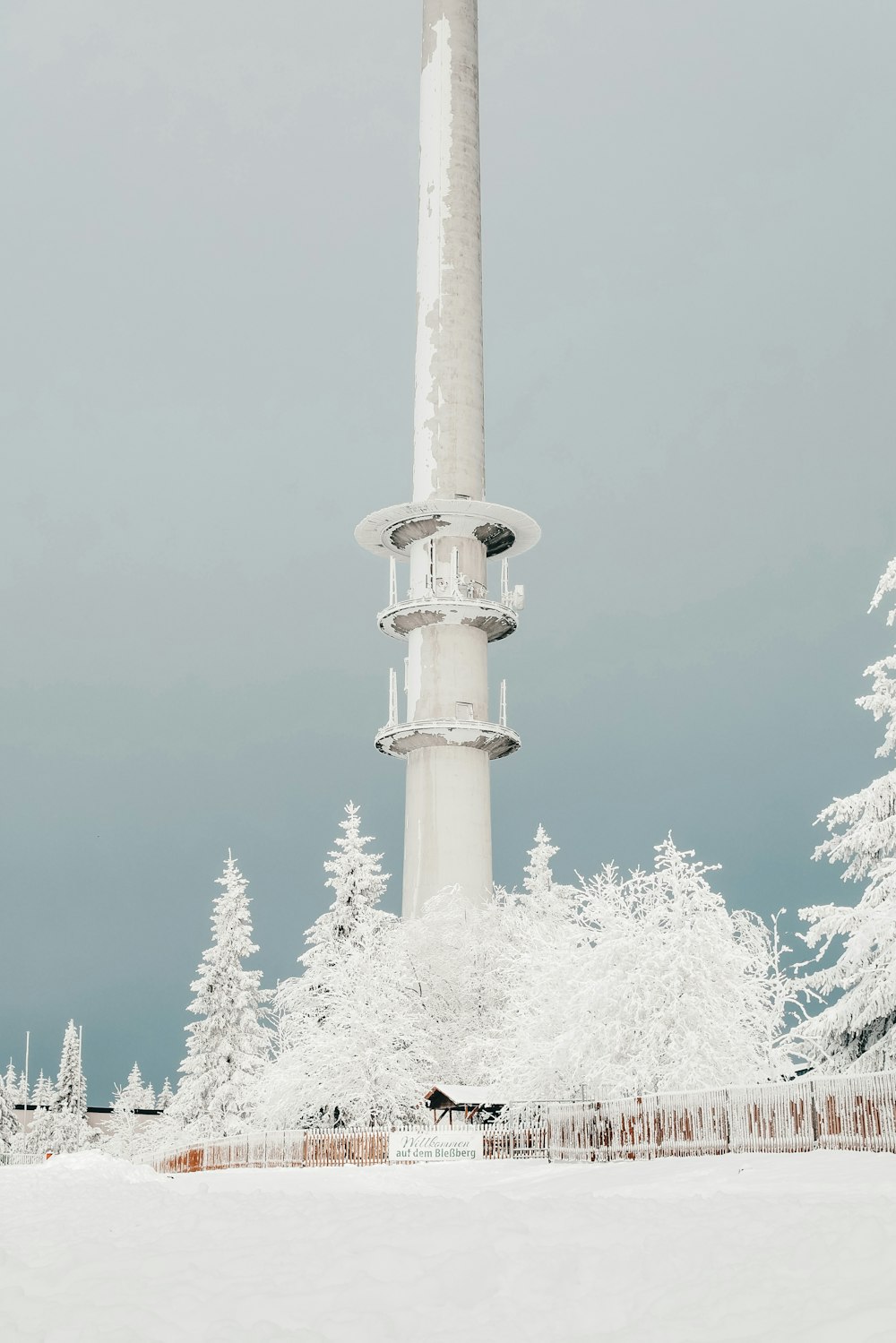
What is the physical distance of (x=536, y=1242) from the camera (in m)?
12.6

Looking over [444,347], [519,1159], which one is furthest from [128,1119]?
[519,1159]

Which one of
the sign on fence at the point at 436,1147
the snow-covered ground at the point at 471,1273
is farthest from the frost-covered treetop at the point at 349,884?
the snow-covered ground at the point at 471,1273

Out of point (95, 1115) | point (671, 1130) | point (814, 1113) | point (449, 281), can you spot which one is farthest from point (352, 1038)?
point (95, 1115)

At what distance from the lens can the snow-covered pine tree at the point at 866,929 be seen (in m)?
28.7

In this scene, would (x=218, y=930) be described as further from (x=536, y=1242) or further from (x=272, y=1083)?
(x=536, y=1242)

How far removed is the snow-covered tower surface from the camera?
61.5 metres

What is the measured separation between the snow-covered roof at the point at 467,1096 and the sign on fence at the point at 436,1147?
2.08 meters

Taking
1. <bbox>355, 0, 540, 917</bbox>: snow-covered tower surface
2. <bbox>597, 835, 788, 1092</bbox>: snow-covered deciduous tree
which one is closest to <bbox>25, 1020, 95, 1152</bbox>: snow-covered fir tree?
<bbox>355, 0, 540, 917</bbox>: snow-covered tower surface

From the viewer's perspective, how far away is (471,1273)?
11.3m

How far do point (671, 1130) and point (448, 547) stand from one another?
119 feet

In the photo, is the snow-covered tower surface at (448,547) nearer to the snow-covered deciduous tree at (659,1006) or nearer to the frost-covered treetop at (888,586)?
the snow-covered deciduous tree at (659,1006)

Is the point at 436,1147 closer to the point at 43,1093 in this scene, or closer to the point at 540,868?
the point at 540,868

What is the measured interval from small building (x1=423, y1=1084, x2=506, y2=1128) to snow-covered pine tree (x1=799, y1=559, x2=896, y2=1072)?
1375 cm

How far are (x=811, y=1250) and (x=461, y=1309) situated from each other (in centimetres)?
303
